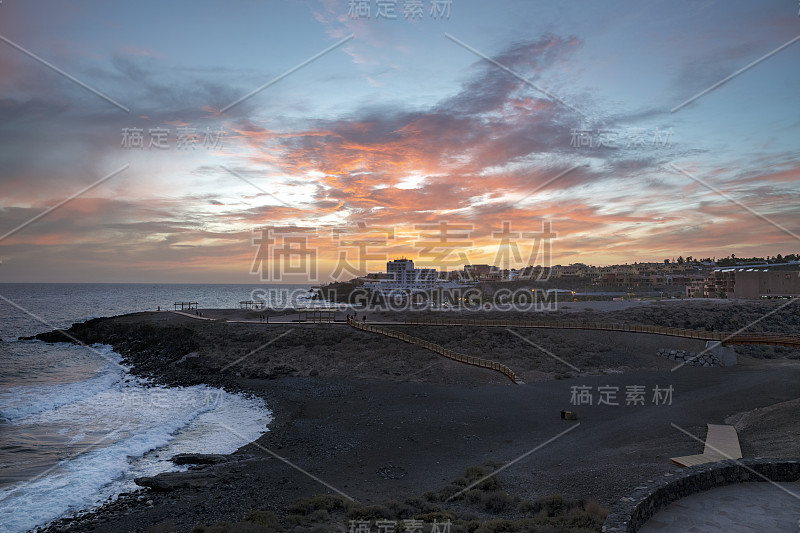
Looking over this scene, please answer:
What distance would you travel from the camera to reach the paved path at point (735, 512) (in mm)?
9259

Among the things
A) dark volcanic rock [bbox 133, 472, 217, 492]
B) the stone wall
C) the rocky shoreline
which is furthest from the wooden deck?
dark volcanic rock [bbox 133, 472, 217, 492]

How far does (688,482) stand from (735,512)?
1.05 meters

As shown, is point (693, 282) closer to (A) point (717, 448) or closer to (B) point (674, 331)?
(B) point (674, 331)

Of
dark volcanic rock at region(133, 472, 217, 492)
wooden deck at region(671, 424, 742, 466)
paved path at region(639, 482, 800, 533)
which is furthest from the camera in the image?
dark volcanic rock at region(133, 472, 217, 492)

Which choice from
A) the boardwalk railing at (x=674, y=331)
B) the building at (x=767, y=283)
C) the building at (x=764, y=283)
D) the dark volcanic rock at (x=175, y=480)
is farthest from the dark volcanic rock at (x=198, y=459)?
the building at (x=764, y=283)

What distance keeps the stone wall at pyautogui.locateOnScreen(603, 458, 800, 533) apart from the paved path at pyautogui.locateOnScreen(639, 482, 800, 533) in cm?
16

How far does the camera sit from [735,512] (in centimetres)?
990

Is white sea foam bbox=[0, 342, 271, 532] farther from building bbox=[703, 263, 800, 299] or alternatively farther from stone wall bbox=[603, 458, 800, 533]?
building bbox=[703, 263, 800, 299]

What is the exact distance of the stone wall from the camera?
30.6ft

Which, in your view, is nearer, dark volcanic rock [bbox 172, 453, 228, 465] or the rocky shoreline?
the rocky shoreline

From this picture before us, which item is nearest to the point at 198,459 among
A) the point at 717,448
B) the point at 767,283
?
the point at 717,448

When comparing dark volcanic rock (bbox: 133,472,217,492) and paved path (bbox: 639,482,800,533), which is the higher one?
paved path (bbox: 639,482,800,533)

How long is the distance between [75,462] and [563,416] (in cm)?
2272

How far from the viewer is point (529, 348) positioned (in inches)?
1689
